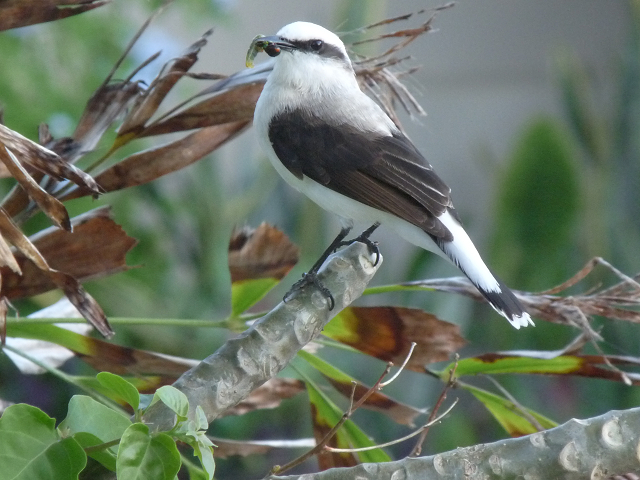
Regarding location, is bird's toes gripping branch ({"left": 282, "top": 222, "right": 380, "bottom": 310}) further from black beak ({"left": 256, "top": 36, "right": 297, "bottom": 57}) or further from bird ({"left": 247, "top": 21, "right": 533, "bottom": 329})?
black beak ({"left": 256, "top": 36, "right": 297, "bottom": 57})

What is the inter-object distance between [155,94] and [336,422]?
330 millimetres

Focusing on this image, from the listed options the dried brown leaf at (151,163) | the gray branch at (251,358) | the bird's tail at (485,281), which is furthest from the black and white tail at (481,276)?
the dried brown leaf at (151,163)

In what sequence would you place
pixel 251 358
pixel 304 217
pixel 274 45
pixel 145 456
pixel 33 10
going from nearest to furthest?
1. pixel 145 456
2. pixel 251 358
3. pixel 33 10
4. pixel 274 45
5. pixel 304 217

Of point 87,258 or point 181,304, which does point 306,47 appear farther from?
point 181,304

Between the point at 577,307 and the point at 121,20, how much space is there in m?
1.41

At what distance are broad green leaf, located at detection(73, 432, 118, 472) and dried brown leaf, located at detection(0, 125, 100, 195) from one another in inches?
7.4

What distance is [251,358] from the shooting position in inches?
19.9

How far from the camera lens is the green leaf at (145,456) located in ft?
1.26

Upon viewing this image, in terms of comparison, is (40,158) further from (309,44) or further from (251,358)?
(309,44)

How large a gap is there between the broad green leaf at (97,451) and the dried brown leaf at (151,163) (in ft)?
0.90

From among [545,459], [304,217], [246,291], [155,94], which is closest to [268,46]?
[155,94]

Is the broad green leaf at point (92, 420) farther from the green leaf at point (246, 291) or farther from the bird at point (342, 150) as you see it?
the bird at point (342, 150)

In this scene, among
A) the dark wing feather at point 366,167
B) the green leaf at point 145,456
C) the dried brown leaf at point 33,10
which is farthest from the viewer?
the dark wing feather at point 366,167

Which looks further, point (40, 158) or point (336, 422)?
point (336, 422)
